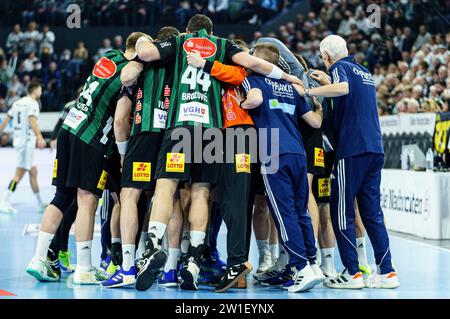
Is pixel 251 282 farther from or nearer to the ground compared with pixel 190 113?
nearer to the ground

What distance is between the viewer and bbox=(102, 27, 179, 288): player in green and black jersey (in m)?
6.84

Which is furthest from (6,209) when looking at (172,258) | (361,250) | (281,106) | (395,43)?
(395,43)

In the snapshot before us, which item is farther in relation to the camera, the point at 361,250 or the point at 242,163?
the point at 361,250

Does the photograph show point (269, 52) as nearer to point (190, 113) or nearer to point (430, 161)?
point (190, 113)

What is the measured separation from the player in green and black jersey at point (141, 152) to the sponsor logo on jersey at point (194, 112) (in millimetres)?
239

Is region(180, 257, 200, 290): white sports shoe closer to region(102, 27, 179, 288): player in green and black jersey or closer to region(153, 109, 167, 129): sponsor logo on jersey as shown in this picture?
region(102, 27, 179, 288): player in green and black jersey

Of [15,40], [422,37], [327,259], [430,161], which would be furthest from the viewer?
[15,40]

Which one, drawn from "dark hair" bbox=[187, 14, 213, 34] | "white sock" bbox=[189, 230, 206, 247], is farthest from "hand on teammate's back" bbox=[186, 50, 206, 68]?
"white sock" bbox=[189, 230, 206, 247]

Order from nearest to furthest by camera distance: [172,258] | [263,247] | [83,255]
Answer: [172,258] < [83,255] < [263,247]

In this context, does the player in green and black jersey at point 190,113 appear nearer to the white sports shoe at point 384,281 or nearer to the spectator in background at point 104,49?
the white sports shoe at point 384,281

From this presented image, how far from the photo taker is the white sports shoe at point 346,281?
6895 millimetres

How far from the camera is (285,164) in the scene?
668 cm

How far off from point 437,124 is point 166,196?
6.87 meters

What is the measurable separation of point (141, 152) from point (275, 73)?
136 centimetres
